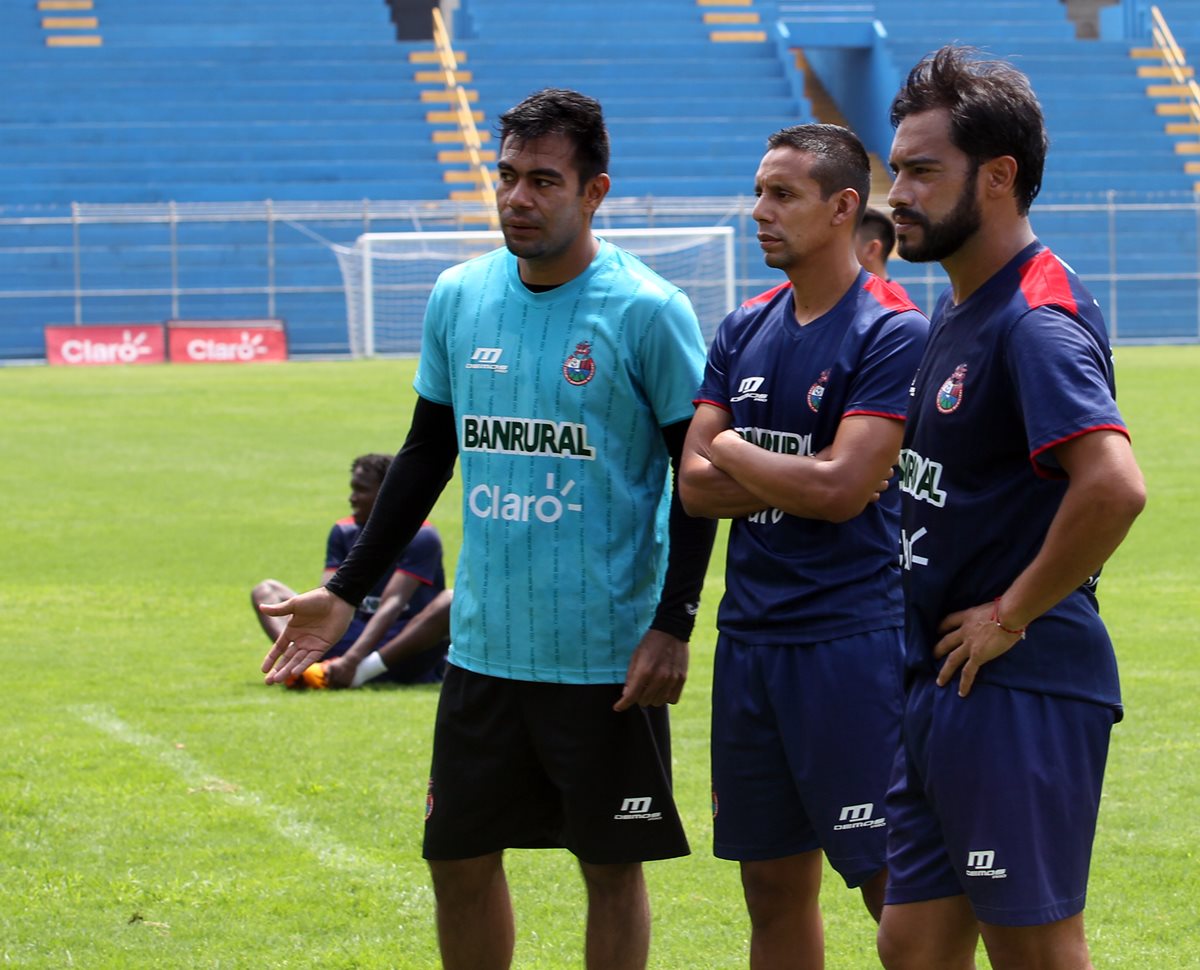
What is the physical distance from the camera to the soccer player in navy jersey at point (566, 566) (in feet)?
13.9

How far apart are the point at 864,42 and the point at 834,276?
40891mm

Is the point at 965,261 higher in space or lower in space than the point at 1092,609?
higher

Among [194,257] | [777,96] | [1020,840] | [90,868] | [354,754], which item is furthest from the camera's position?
[777,96]

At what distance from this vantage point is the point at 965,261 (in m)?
3.41

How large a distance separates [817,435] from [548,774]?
1001 millimetres

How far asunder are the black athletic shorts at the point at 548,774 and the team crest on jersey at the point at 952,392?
4.01 feet

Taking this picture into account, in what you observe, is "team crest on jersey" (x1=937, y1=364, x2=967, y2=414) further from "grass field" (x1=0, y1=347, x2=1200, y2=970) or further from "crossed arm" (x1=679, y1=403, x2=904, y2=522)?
"grass field" (x1=0, y1=347, x2=1200, y2=970)

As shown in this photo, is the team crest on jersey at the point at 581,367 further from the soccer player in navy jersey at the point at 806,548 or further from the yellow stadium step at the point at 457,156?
the yellow stadium step at the point at 457,156

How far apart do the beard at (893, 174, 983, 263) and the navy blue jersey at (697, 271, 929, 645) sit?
71cm

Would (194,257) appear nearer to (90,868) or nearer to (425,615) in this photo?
(425,615)

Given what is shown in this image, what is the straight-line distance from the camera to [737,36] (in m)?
44.7

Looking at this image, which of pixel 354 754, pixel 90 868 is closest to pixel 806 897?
pixel 90 868

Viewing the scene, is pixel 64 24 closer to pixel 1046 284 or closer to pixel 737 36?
pixel 737 36

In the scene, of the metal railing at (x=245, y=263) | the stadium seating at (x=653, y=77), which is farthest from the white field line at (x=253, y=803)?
the stadium seating at (x=653, y=77)
